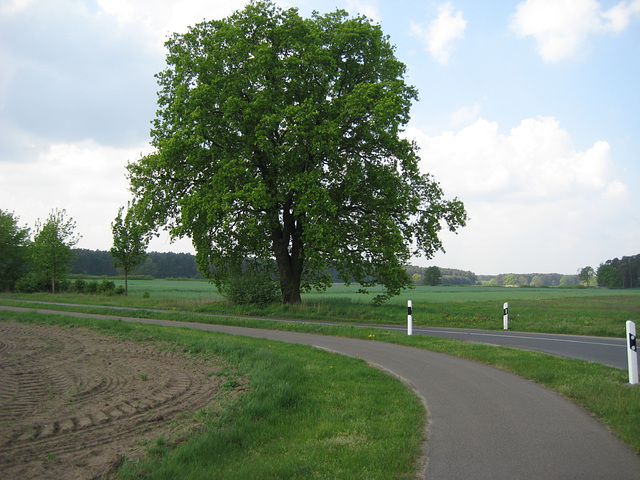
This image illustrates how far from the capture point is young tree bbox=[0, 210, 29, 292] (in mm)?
48781

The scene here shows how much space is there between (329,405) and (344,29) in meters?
20.9

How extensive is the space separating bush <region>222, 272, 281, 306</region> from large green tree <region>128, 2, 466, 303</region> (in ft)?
2.03

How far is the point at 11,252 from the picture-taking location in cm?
5025

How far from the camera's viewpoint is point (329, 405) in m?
7.40

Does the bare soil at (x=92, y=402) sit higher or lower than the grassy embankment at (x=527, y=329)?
higher

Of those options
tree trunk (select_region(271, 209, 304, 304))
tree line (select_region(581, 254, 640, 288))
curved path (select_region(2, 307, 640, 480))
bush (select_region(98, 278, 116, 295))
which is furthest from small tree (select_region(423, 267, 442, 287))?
curved path (select_region(2, 307, 640, 480))

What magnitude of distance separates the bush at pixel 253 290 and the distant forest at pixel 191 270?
2020cm

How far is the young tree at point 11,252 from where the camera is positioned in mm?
48781

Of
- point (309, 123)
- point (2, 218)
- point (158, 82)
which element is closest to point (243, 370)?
point (309, 123)

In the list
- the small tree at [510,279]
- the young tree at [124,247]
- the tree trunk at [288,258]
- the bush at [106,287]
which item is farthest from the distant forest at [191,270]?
the tree trunk at [288,258]

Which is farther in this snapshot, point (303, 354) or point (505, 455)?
point (303, 354)

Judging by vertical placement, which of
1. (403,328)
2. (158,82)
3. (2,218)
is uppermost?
(158,82)

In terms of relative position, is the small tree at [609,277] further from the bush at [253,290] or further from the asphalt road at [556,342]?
the asphalt road at [556,342]

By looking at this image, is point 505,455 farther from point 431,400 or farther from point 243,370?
point 243,370
